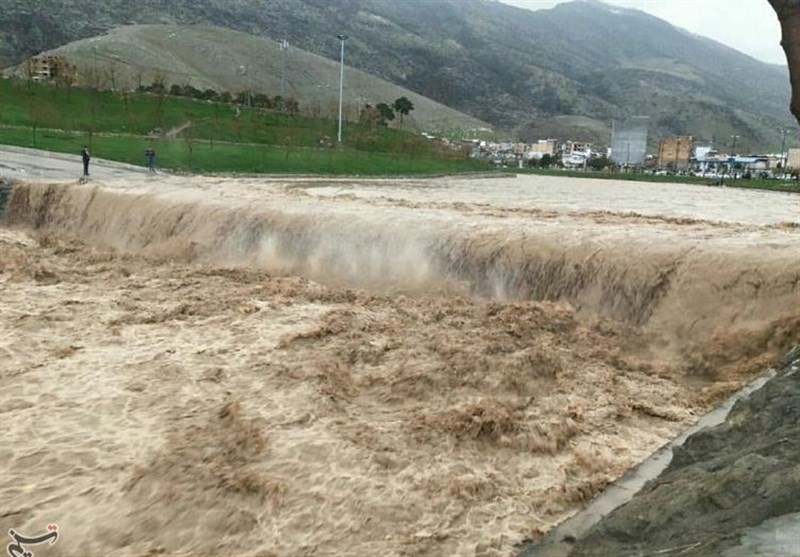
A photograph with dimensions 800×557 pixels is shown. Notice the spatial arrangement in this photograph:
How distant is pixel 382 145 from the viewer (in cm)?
5825

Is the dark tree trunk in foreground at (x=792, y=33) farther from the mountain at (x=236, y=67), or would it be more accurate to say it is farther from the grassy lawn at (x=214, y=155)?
the mountain at (x=236, y=67)

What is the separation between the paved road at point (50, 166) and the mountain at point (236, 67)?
43.8m

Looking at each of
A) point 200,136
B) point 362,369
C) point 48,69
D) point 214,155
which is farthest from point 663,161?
point 362,369

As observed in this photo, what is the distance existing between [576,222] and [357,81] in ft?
340

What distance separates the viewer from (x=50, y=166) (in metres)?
27.1

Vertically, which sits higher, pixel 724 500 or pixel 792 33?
pixel 792 33

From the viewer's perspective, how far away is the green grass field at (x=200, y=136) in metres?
34.9

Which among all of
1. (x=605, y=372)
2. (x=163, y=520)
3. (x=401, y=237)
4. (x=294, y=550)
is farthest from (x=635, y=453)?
(x=401, y=237)

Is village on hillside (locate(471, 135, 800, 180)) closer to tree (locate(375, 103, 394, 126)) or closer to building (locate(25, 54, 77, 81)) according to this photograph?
tree (locate(375, 103, 394, 126))

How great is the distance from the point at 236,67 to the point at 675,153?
5676cm

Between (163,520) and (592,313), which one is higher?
(592,313)

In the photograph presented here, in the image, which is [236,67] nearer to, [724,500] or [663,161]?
[663,161]

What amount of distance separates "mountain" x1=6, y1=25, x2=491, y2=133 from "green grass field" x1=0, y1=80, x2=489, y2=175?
1759 cm

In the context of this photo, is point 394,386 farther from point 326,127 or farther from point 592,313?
point 326,127
